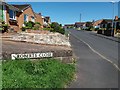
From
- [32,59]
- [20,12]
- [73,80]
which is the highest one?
[20,12]

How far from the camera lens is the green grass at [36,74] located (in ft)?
26.6

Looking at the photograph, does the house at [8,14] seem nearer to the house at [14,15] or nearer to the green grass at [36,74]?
the house at [14,15]

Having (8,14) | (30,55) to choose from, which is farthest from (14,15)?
(30,55)

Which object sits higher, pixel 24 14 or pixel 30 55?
pixel 24 14

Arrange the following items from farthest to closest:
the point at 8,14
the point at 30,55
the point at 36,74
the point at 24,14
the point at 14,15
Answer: the point at 24,14
the point at 14,15
the point at 8,14
the point at 30,55
the point at 36,74

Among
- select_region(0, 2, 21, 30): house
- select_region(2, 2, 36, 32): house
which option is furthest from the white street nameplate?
select_region(0, 2, 21, 30): house

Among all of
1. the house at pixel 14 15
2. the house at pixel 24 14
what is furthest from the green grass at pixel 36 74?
the house at pixel 24 14

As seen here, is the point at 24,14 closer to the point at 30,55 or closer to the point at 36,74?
the point at 30,55

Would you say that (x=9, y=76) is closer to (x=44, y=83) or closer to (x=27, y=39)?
(x=44, y=83)

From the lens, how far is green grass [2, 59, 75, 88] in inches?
320

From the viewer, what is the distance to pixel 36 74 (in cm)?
934

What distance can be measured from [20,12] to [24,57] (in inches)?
1198

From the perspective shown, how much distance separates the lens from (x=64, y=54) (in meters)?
12.0

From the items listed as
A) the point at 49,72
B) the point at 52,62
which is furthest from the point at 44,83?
the point at 52,62
